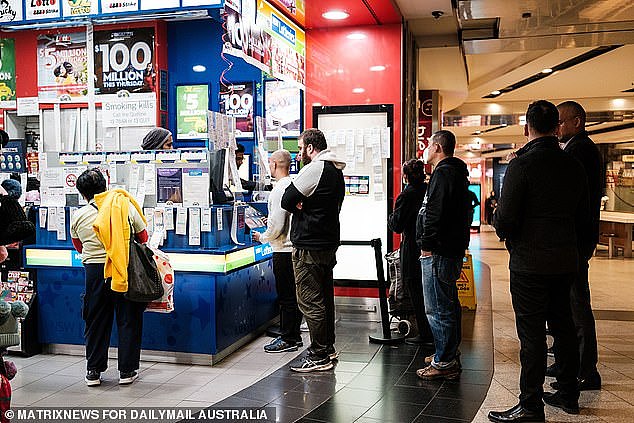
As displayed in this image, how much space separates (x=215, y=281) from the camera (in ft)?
15.5

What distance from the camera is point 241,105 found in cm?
672

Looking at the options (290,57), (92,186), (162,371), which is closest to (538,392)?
(162,371)

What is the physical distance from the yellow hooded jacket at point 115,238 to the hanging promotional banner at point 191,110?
7.97ft

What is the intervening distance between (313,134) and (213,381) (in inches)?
75.0

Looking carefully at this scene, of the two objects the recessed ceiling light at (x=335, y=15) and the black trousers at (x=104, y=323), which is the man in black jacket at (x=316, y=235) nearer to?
the black trousers at (x=104, y=323)

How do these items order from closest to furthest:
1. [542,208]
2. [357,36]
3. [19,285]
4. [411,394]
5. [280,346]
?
[542,208]
[411,394]
[19,285]
[280,346]
[357,36]

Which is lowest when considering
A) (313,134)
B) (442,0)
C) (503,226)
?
(503,226)

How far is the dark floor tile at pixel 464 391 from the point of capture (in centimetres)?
405

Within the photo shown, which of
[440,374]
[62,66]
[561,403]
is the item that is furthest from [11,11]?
[561,403]

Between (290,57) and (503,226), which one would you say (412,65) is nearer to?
(290,57)

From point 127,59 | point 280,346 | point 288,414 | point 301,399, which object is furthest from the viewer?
point 127,59

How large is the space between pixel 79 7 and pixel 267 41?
170 centimetres

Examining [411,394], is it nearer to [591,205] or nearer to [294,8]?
[591,205]

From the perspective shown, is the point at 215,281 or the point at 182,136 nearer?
the point at 215,281
